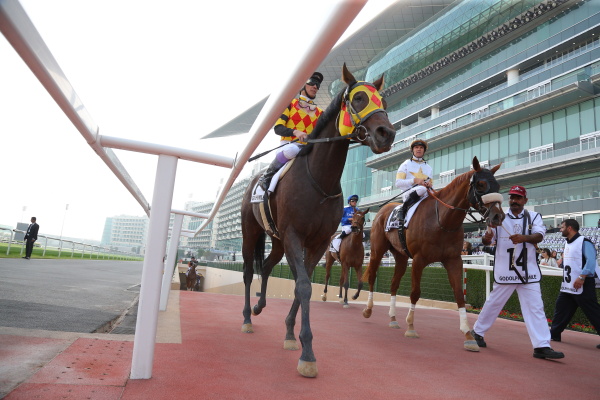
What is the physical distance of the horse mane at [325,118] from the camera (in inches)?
126

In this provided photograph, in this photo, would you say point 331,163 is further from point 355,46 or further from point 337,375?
point 355,46

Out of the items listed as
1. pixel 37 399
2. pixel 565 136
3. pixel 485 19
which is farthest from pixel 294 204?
pixel 485 19

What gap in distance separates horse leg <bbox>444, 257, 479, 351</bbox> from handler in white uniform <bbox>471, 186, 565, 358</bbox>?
0.88 feet

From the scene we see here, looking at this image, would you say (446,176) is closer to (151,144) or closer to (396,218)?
(396,218)

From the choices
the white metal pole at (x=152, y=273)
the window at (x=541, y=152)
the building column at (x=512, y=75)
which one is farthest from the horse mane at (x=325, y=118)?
the building column at (x=512, y=75)

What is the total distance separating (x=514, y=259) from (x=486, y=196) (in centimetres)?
75

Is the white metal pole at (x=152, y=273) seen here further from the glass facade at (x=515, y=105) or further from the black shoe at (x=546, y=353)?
the glass facade at (x=515, y=105)

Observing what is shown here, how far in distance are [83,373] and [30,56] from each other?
1.65 m

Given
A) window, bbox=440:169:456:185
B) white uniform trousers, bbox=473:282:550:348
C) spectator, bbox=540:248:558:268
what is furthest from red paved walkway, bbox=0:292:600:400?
window, bbox=440:169:456:185

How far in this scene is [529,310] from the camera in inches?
156

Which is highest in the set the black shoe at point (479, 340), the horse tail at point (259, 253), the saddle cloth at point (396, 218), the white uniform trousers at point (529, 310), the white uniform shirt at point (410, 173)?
the white uniform shirt at point (410, 173)

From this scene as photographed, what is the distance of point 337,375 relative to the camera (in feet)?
8.48

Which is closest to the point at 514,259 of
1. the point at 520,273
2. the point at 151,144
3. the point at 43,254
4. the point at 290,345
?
the point at 520,273

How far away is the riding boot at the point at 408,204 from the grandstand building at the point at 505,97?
1146 cm
